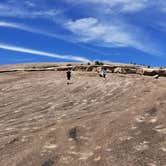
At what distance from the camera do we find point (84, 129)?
1945cm

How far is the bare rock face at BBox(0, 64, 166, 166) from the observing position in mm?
16359

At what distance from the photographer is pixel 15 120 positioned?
75.9ft

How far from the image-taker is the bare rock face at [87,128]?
53.7 ft

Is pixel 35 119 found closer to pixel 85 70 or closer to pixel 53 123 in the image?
pixel 53 123

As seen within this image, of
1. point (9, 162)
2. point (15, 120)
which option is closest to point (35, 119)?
point (15, 120)

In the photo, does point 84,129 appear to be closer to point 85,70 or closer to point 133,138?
point 133,138

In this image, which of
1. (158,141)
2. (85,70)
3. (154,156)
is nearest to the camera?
(154,156)

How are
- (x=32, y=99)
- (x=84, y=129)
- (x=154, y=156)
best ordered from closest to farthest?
1. (x=154, y=156)
2. (x=84, y=129)
3. (x=32, y=99)

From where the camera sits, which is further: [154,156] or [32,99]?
[32,99]

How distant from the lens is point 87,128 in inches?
770

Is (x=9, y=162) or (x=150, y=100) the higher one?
(x=150, y=100)

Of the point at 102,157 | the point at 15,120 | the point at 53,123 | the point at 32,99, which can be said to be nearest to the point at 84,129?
the point at 53,123

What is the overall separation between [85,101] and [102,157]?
1162 cm

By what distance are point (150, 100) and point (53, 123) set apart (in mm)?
6863
